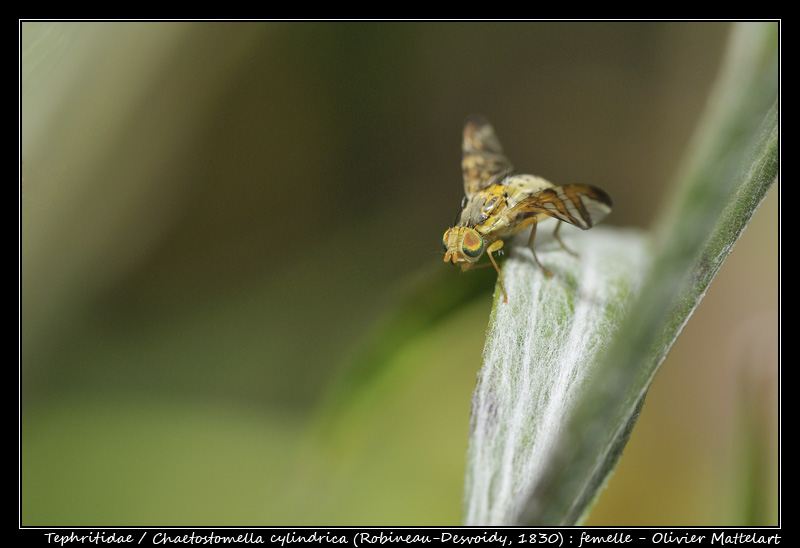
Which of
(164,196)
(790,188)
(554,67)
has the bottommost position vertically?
(790,188)

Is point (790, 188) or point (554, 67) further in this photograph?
point (554, 67)

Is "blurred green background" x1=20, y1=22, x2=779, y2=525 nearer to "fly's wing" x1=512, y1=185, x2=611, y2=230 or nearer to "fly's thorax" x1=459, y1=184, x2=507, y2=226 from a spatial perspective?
"fly's thorax" x1=459, y1=184, x2=507, y2=226

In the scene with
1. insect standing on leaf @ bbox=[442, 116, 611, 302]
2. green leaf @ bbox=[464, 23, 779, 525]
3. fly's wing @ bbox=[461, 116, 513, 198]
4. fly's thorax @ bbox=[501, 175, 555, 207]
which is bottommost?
green leaf @ bbox=[464, 23, 779, 525]

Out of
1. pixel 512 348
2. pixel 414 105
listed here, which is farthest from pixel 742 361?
pixel 414 105

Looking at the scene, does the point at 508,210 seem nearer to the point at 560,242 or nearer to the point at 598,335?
the point at 560,242

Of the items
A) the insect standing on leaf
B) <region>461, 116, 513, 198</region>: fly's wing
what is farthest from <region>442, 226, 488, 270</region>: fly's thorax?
<region>461, 116, 513, 198</region>: fly's wing

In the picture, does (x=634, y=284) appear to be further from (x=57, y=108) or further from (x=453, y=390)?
(x=57, y=108)

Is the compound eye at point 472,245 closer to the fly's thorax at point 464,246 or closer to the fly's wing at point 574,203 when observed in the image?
the fly's thorax at point 464,246
